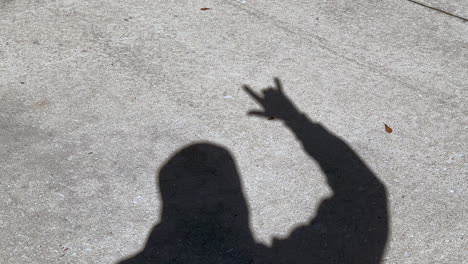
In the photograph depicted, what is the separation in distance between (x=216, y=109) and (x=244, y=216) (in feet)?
4.16

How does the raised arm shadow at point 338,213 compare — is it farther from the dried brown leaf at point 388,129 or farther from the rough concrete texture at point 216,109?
the dried brown leaf at point 388,129

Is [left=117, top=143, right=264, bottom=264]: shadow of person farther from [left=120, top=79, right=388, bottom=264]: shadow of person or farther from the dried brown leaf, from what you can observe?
the dried brown leaf

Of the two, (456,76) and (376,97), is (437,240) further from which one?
(456,76)

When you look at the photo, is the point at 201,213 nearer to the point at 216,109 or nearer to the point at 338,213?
the point at 338,213

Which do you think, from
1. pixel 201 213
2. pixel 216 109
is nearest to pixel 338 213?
pixel 201 213

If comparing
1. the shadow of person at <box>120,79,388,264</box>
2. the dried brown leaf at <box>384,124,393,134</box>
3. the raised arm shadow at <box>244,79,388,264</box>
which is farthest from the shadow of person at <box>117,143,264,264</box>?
the dried brown leaf at <box>384,124,393,134</box>

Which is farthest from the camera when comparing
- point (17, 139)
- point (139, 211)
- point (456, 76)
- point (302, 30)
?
point (302, 30)

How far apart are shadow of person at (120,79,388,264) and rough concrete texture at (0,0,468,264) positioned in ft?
0.27

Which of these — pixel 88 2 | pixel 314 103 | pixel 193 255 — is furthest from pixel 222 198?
pixel 88 2

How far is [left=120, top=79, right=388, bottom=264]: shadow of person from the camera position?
382 cm

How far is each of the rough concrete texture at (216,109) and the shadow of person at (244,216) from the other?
8 centimetres

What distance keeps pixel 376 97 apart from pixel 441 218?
56.3 inches

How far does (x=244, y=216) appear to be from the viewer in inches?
161

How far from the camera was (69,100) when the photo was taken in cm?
511
